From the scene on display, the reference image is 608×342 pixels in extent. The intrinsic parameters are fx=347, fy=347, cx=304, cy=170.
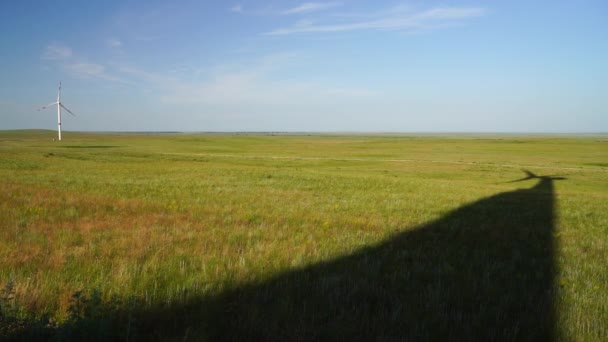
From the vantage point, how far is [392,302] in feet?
14.5

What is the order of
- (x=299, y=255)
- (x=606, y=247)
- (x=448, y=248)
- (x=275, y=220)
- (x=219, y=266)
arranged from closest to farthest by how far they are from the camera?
(x=219, y=266) → (x=299, y=255) → (x=448, y=248) → (x=606, y=247) → (x=275, y=220)

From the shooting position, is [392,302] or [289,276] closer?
[392,302]

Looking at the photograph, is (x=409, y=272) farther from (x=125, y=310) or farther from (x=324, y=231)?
(x=125, y=310)

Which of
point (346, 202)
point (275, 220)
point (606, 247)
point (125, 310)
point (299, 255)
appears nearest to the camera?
point (125, 310)

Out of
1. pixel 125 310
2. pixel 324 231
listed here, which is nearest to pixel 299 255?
pixel 324 231

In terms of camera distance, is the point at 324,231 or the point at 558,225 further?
the point at 558,225

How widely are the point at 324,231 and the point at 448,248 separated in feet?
9.47

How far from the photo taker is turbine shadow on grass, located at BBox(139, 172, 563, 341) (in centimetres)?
366

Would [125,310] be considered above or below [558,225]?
above

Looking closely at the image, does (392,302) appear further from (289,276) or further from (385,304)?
(289,276)

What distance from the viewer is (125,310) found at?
385 cm

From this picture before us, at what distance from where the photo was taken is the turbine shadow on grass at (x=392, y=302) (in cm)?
366

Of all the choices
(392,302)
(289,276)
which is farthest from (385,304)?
(289,276)

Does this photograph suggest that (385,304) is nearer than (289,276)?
Yes
